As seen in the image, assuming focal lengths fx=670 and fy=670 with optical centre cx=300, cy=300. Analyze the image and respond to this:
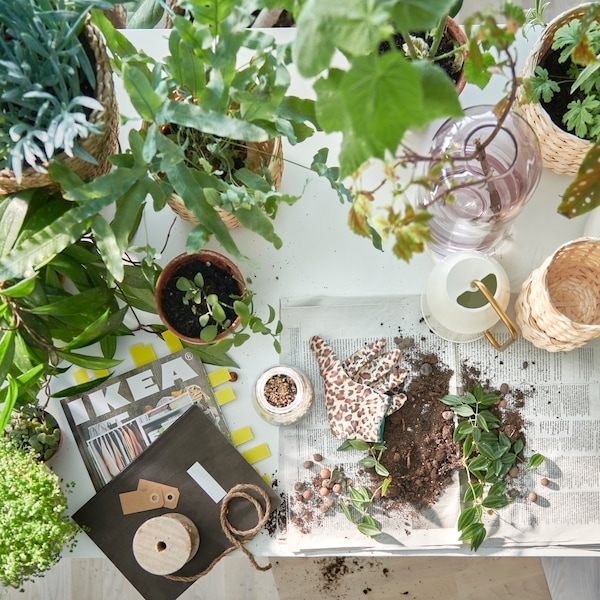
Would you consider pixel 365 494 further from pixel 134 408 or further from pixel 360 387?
pixel 134 408

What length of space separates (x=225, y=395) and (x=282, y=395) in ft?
0.34

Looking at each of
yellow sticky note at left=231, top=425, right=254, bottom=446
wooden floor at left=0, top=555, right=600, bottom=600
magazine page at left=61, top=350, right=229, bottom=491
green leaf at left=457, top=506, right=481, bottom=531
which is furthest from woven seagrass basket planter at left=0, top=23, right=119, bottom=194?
wooden floor at left=0, top=555, right=600, bottom=600

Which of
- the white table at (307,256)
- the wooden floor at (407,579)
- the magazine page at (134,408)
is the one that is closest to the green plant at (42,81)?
the white table at (307,256)

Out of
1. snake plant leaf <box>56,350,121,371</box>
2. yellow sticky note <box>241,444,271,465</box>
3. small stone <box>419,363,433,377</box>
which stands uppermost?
snake plant leaf <box>56,350,121,371</box>

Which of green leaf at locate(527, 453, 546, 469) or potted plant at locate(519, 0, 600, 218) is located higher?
potted plant at locate(519, 0, 600, 218)

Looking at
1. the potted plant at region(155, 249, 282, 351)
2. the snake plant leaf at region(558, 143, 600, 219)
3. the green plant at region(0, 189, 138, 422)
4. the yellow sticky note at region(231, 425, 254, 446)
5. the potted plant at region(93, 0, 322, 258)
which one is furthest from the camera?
the yellow sticky note at region(231, 425, 254, 446)

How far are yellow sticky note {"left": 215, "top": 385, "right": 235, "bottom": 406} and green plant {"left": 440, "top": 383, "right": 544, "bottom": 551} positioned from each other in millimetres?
351

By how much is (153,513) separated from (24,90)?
0.68m

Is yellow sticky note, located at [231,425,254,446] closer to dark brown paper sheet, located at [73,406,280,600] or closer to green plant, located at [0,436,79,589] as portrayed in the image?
dark brown paper sheet, located at [73,406,280,600]

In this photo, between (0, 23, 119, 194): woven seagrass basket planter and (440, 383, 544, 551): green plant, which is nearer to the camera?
(0, 23, 119, 194): woven seagrass basket planter

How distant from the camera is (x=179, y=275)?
3.42ft

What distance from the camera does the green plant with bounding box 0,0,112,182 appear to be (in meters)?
0.79

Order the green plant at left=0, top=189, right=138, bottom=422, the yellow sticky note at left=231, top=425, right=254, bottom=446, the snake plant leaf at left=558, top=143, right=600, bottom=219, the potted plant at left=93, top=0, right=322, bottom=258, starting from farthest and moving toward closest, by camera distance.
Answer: the yellow sticky note at left=231, top=425, right=254, bottom=446
the green plant at left=0, top=189, right=138, bottom=422
the potted plant at left=93, top=0, right=322, bottom=258
the snake plant leaf at left=558, top=143, right=600, bottom=219

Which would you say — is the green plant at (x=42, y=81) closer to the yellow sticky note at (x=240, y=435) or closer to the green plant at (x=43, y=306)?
the green plant at (x=43, y=306)
